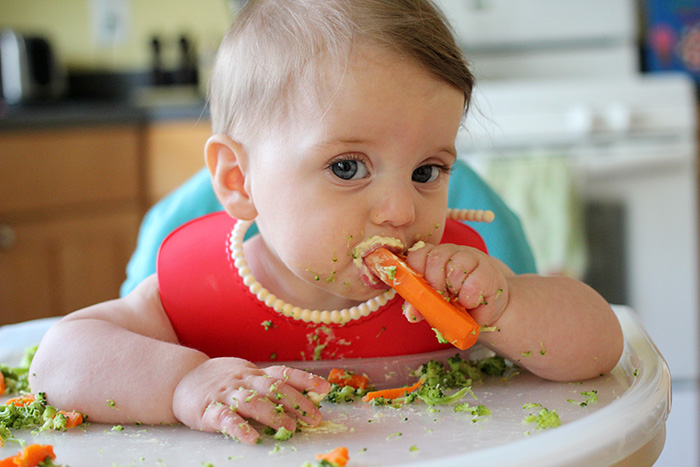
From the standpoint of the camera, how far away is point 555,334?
2.49 ft

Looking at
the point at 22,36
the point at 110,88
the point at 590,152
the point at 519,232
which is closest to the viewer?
the point at 519,232

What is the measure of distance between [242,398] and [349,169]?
24 centimetres

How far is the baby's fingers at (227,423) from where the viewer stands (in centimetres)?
60

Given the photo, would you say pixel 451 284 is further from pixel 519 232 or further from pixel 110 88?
pixel 110 88

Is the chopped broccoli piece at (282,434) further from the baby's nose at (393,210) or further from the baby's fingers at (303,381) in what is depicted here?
the baby's nose at (393,210)

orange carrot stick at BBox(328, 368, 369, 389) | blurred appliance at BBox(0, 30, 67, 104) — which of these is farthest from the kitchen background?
orange carrot stick at BBox(328, 368, 369, 389)

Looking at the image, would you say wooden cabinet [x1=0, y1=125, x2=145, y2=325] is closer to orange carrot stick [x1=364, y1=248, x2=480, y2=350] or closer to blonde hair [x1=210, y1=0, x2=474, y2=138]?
blonde hair [x1=210, y1=0, x2=474, y2=138]

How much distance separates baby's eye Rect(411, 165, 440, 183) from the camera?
0.78 metres

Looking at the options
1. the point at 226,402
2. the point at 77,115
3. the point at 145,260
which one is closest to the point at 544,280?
the point at 226,402

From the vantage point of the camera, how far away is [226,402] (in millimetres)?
639

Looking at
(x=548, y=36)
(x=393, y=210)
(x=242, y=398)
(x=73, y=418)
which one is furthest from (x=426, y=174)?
(x=548, y=36)

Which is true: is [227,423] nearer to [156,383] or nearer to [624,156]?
[156,383]

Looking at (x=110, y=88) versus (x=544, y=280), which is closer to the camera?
(x=544, y=280)

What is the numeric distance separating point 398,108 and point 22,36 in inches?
115
